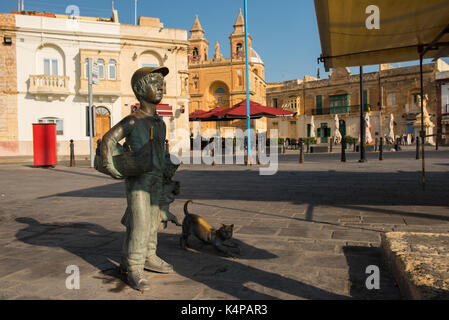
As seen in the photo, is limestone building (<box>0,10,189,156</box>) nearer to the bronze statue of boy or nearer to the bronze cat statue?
the bronze cat statue

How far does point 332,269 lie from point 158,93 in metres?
2.03

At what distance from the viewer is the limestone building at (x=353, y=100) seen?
132 feet

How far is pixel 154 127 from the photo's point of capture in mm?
A: 2889

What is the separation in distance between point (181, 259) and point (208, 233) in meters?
0.37

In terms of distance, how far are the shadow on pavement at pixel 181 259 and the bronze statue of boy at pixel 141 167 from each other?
0.24m

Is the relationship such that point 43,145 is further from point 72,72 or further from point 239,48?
point 239,48

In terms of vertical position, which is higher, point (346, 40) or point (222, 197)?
point (346, 40)

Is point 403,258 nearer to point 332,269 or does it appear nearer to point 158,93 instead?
point 332,269

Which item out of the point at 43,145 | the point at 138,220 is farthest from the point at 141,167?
the point at 43,145

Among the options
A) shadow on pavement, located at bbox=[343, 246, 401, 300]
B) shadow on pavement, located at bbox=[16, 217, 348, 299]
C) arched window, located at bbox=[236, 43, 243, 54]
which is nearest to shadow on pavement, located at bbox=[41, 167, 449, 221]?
shadow on pavement, located at bbox=[343, 246, 401, 300]

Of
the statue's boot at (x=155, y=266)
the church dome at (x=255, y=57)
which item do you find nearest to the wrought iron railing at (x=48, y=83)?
the statue's boot at (x=155, y=266)

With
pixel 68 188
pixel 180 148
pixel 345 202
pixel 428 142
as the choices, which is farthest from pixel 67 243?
pixel 428 142

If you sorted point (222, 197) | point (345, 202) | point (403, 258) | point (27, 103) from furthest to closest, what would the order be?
point (27, 103), point (222, 197), point (345, 202), point (403, 258)
